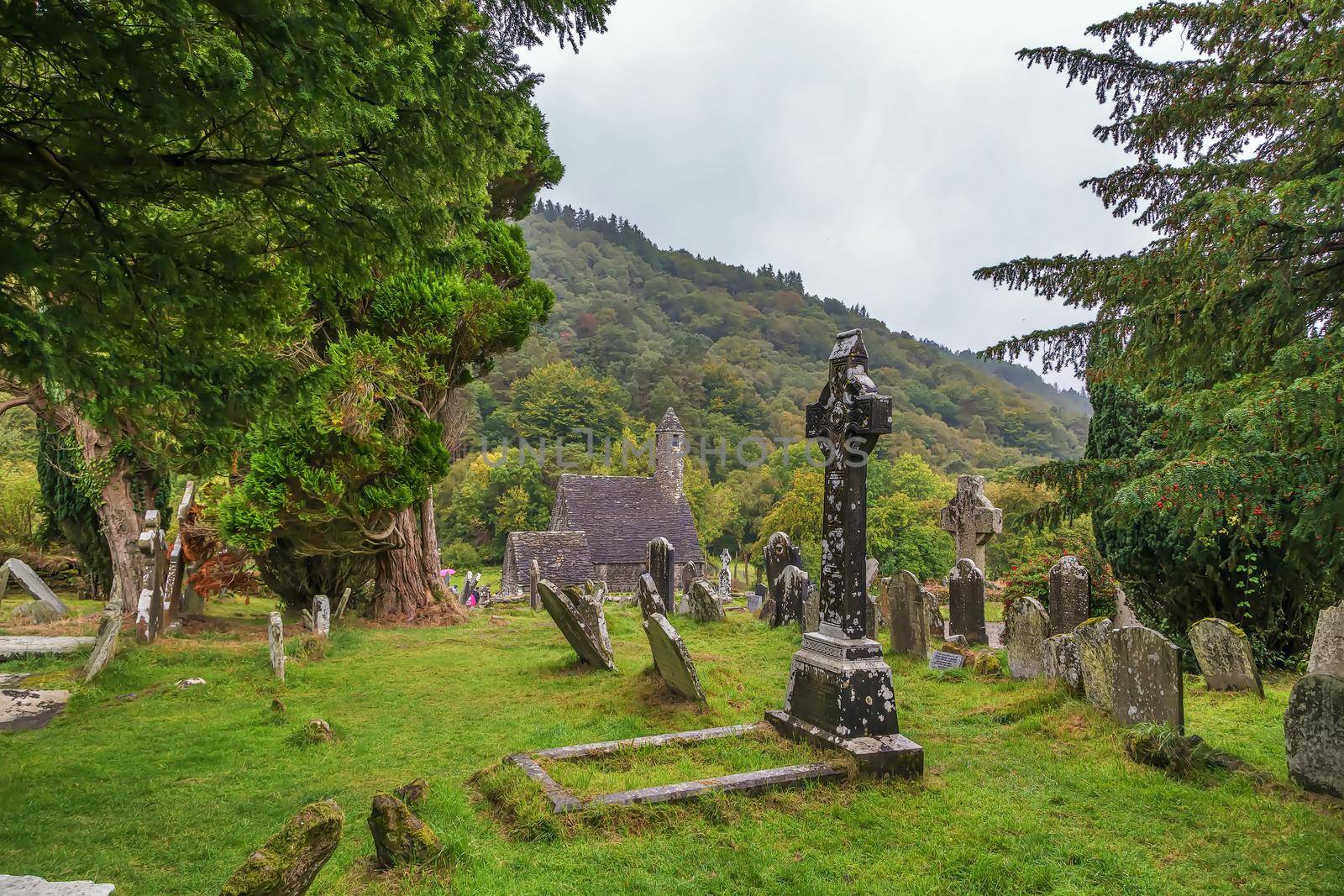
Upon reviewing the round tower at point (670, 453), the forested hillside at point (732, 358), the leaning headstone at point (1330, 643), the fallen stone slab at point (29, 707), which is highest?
the forested hillside at point (732, 358)

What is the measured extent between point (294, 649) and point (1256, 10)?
40.9 ft

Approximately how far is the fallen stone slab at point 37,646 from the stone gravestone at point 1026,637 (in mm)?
11756

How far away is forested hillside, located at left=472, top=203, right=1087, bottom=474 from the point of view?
6028 centimetres

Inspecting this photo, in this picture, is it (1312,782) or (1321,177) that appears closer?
(1321,177)

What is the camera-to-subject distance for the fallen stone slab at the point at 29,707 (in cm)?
684

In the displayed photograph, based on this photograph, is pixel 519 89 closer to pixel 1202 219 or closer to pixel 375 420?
pixel 1202 219

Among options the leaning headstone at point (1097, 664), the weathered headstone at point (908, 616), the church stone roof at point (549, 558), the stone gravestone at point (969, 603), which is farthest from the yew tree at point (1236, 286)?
the church stone roof at point (549, 558)

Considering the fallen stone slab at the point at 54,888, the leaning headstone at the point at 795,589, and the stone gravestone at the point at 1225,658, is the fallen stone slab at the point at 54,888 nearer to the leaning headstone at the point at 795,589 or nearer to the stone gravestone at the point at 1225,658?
the stone gravestone at the point at 1225,658

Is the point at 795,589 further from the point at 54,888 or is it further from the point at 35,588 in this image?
the point at 35,588

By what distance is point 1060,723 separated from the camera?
20.9ft

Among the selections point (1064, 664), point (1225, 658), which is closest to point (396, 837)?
point (1064, 664)

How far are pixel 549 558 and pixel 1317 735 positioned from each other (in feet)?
75.7

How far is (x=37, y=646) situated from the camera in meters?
9.51

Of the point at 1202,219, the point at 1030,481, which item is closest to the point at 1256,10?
the point at 1202,219
